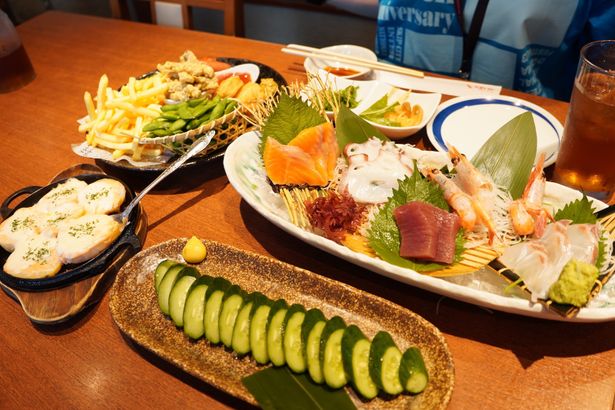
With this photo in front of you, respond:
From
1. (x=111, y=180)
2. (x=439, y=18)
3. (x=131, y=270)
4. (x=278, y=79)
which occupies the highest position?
(x=439, y=18)

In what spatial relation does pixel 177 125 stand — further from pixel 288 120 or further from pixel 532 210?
pixel 532 210

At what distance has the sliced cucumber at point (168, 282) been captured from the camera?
139 cm

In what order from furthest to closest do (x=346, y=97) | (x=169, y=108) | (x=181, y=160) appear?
(x=346, y=97) < (x=169, y=108) < (x=181, y=160)

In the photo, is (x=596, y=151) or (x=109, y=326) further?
(x=596, y=151)

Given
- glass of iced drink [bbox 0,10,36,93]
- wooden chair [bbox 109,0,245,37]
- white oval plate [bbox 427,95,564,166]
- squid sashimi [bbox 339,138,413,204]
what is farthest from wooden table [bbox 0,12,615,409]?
wooden chair [bbox 109,0,245,37]

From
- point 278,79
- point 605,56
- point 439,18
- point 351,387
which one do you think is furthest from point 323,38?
point 351,387

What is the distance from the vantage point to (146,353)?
134 cm

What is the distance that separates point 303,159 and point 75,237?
0.90 meters

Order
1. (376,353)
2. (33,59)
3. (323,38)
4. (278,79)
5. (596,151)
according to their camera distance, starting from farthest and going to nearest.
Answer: (323,38) → (33,59) → (278,79) → (596,151) → (376,353)

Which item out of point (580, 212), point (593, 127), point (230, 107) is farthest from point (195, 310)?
point (593, 127)

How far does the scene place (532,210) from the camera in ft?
4.92

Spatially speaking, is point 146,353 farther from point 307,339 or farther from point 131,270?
point 307,339

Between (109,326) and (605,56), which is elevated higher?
(605,56)

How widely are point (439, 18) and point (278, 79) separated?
4.16ft
